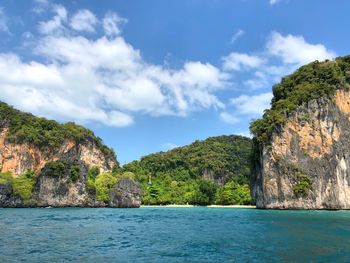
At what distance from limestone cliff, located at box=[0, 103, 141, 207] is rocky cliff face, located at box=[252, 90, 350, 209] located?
35.1 meters

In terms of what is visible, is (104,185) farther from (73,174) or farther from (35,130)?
(35,130)

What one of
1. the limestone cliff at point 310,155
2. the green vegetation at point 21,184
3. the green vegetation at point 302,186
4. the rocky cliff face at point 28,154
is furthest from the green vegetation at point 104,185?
the green vegetation at point 302,186

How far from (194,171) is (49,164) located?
61927 mm

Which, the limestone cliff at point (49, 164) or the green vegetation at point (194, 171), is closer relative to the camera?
the limestone cliff at point (49, 164)

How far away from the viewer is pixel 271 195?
80.4 meters

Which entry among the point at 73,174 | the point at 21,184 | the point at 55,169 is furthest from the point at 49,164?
the point at 21,184

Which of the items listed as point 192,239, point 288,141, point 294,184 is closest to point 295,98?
point 288,141

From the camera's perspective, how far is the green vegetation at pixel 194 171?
120m

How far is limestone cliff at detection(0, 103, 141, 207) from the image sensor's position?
90.9 metres

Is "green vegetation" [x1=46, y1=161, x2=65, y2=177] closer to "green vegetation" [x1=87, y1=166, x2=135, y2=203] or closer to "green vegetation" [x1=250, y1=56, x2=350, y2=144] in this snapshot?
"green vegetation" [x1=87, y1=166, x2=135, y2=203]

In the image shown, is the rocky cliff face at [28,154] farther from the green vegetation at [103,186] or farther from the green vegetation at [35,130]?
the green vegetation at [103,186]

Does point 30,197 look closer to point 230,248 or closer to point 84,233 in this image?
point 84,233

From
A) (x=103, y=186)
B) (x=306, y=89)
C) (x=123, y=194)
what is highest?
(x=306, y=89)

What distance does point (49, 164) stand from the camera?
92.4m
